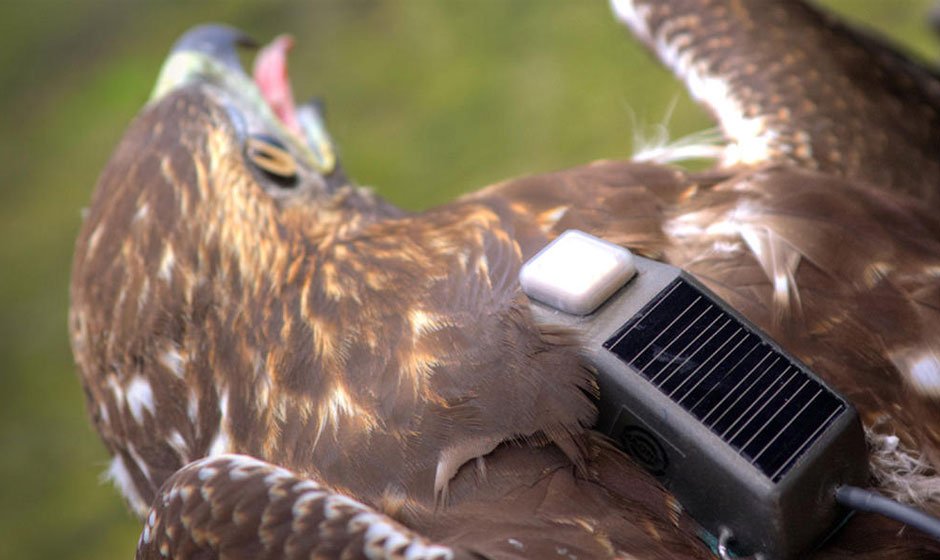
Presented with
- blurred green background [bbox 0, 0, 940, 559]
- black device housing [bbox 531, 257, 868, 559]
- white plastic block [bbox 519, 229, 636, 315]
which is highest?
white plastic block [bbox 519, 229, 636, 315]

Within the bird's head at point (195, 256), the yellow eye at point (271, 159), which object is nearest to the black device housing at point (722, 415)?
the bird's head at point (195, 256)

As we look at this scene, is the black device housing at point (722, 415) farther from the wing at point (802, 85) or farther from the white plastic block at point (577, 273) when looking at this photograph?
the wing at point (802, 85)

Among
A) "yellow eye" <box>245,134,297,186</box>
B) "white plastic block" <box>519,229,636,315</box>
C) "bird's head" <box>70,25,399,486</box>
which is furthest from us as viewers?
"yellow eye" <box>245,134,297,186</box>

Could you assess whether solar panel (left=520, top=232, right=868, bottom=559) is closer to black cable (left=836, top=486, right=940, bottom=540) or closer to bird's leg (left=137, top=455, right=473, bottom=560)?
black cable (left=836, top=486, right=940, bottom=540)

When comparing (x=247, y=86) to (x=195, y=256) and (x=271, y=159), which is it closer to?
(x=271, y=159)

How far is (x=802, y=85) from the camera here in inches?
102

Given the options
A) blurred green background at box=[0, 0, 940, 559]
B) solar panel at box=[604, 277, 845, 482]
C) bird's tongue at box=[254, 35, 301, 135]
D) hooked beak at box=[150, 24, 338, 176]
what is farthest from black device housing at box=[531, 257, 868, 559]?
blurred green background at box=[0, 0, 940, 559]

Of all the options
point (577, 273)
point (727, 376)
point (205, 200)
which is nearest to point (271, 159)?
point (205, 200)

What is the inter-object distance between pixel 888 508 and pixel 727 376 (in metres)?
0.29

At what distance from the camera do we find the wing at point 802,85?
248 cm

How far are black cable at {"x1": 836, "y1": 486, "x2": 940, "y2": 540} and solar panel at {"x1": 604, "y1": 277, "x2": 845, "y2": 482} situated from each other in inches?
4.7

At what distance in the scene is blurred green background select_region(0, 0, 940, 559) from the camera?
4.91 metres

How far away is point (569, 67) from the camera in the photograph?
562 centimetres

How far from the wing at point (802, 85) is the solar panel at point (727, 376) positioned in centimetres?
102
